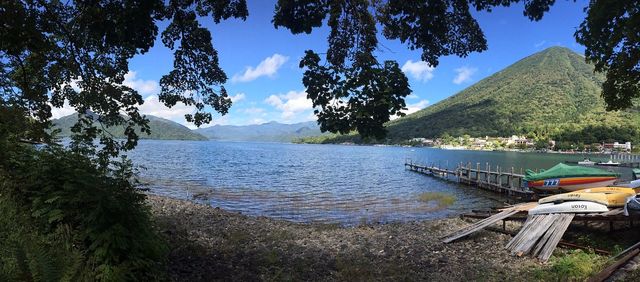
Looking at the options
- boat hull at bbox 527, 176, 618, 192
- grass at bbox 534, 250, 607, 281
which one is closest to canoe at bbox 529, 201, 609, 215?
grass at bbox 534, 250, 607, 281

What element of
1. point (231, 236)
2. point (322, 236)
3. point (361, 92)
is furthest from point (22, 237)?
point (322, 236)

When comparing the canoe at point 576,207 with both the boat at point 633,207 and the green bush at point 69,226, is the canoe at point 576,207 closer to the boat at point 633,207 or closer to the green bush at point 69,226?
the boat at point 633,207

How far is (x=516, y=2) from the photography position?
6.36m

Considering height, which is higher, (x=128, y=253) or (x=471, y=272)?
(x=128, y=253)

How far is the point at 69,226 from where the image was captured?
19.5 ft

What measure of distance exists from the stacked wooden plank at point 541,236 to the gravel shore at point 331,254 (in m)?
0.48

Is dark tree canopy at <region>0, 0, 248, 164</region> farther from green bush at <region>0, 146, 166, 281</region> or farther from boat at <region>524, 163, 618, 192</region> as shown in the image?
boat at <region>524, 163, 618, 192</region>

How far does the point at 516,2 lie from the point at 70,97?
8763 mm

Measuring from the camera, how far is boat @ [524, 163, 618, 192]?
1040 inches

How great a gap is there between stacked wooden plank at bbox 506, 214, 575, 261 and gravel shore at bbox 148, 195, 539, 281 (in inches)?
18.9

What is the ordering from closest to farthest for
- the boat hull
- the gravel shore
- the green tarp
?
the gravel shore
the boat hull
the green tarp

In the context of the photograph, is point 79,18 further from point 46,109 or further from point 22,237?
point 22,237


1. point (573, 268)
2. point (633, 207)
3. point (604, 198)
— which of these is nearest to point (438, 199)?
point (604, 198)

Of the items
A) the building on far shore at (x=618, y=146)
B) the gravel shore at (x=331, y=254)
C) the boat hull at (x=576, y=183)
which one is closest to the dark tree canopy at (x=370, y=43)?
the gravel shore at (x=331, y=254)
